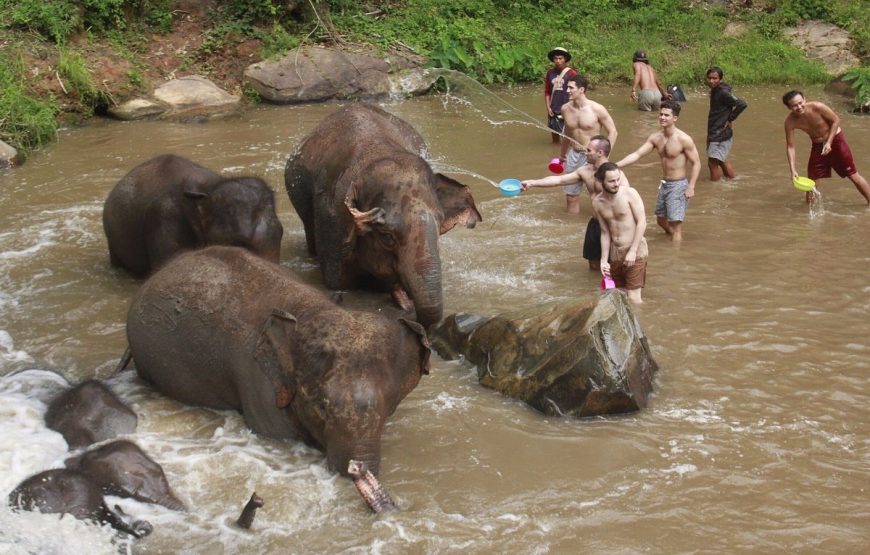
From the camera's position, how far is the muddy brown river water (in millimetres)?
4633

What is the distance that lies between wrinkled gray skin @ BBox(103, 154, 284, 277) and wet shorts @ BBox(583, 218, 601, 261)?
258cm

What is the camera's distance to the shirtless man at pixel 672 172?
8.90 meters

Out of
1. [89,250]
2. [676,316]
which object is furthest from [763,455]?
[89,250]

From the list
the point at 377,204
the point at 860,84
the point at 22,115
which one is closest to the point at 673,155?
the point at 377,204

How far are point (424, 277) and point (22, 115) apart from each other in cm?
798

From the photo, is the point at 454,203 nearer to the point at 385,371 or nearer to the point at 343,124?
the point at 343,124

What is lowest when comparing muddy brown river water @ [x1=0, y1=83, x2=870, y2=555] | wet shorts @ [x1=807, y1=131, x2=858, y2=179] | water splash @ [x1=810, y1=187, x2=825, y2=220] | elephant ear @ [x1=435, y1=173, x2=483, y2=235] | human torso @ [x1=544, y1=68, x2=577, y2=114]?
muddy brown river water @ [x1=0, y1=83, x2=870, y2=555]

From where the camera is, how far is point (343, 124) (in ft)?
25.2

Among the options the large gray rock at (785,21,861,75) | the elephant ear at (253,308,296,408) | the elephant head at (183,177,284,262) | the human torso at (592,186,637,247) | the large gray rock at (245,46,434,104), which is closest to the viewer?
the elephant ear at (253,308,296,408)

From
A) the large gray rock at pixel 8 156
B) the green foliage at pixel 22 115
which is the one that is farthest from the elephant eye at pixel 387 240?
the green foliage at pixel 22 115

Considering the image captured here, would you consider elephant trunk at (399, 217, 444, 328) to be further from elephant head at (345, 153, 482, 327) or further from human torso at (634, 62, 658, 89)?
human torso at (634, 62, 658, 89)

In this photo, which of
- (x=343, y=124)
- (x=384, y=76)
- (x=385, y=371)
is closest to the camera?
(x=385, y=371)

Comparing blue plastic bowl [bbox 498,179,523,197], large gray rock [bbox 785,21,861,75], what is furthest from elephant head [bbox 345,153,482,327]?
large gray rock [bbox 785,21,861,75]

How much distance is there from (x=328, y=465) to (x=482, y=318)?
2.11m
